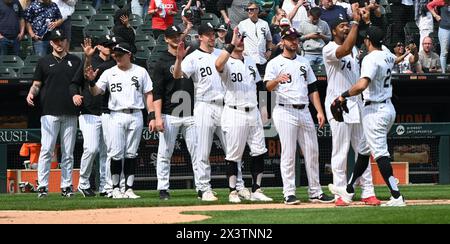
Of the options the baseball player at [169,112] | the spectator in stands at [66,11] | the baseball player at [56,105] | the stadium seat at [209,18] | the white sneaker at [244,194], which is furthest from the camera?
the stadium seat at [209,18]

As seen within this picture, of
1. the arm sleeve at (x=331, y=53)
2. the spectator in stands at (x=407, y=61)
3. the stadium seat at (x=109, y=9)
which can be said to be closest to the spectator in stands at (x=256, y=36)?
the spectator in stands at (x=407, y=61)

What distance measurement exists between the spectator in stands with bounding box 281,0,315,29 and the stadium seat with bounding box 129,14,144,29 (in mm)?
2467

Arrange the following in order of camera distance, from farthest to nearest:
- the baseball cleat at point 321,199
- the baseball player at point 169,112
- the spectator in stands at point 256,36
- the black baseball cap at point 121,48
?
the spectator in stands at point 256,36, the black baseball cap at point 121,48, the baseball player at point 169,112, the baseball cleat at point 321,199

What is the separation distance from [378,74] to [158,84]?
2.99m

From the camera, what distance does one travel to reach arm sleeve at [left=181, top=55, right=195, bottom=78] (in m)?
12.4

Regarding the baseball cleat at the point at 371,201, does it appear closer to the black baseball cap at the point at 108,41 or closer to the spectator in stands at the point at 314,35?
the black baseball cap at the point at 108,41

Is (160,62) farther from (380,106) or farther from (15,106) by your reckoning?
(15,106)

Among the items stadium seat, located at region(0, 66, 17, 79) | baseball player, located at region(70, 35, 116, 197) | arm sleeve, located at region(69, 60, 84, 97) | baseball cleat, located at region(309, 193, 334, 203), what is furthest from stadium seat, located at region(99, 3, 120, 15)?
baseball cleat, located at region(309, 193, 334, 203)

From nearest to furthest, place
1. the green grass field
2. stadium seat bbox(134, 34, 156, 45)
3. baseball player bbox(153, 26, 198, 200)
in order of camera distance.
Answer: the green grass field < baseball player bbox(153, 26, 198, 200) < stadium seat bbox(134, 34, 156, 45)

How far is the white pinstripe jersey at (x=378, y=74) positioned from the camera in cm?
1095

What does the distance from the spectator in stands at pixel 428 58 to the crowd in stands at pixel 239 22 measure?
0.05 feet

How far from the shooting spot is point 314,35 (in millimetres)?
17359

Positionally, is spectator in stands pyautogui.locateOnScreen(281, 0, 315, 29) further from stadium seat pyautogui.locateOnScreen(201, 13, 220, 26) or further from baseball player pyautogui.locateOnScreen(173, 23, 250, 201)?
baseball player pyautogui.locateOnScreen(173, 23, 250, 201)
